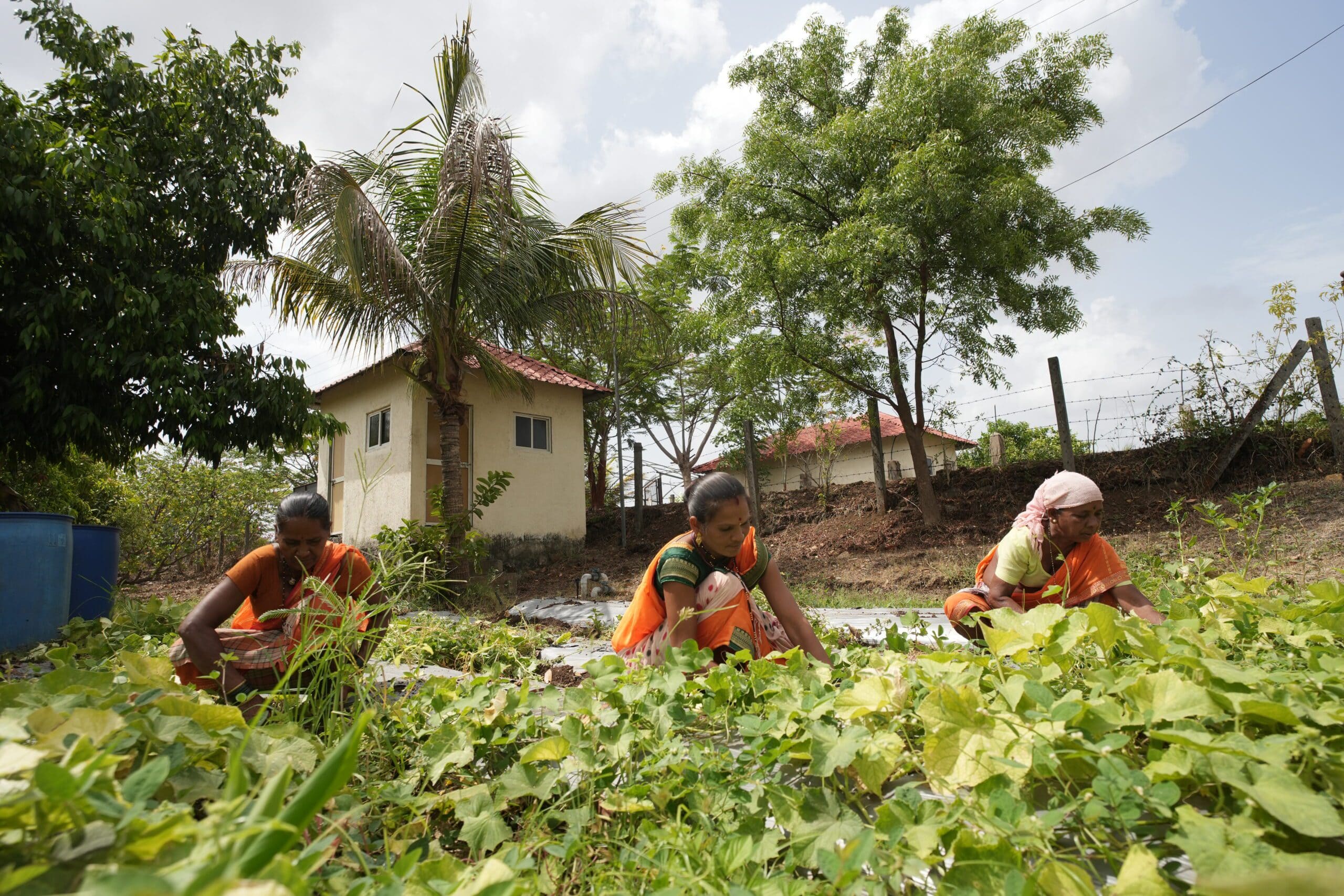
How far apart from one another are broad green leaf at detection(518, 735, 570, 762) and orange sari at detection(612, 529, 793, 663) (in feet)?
4.31

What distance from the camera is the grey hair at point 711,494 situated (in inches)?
107

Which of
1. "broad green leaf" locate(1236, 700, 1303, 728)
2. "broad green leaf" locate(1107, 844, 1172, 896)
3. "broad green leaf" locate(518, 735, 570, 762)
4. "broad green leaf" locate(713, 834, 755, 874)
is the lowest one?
"broad green leaf" locate(713, 834, 755, 874)

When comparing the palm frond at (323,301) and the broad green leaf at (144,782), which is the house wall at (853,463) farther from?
the broad green leaf at (144,782)

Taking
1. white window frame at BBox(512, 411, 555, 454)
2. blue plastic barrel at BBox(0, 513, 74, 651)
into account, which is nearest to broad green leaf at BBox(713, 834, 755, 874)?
blue plastic barrel at BBox(0, 513, 74, 651)

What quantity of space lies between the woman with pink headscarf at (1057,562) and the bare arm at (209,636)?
2.65 metres

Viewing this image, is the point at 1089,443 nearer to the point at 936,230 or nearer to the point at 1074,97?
the point at 936,230

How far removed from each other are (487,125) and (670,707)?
8267 millimetres

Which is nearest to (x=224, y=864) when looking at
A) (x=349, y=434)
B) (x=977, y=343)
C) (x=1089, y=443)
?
(x=977, y=343)

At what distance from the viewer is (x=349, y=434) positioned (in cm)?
1262

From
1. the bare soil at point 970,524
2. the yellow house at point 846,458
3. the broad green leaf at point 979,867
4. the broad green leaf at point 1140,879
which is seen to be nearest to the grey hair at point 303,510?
the broad green leaf at point 979,867

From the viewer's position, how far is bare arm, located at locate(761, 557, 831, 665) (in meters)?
2.75

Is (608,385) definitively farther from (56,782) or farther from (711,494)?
(56,782)

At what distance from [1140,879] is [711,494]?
2013 mm

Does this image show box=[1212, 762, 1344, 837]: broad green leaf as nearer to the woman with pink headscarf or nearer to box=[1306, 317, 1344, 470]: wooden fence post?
the woman with pink headscarf
